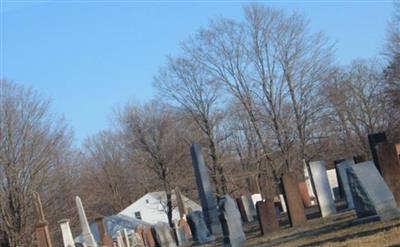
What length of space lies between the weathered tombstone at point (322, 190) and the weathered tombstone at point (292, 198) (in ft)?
3.04

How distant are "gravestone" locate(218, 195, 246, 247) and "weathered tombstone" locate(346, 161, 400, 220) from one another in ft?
13.4

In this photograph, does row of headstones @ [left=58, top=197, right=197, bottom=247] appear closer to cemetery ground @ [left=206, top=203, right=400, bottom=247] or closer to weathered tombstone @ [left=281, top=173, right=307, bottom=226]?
weathered tombstone @ [left=281, top=173, right=307, bottom=226]

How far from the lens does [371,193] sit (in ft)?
38.4

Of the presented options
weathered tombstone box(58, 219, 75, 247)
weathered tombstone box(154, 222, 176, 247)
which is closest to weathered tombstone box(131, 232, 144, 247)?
weathered tombstone box(58, 219, 75, 247)

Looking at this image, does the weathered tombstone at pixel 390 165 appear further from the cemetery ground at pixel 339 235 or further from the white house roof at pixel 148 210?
the white house roof at pixel 148 210

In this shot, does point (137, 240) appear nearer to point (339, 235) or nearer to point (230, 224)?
point (230, 224)

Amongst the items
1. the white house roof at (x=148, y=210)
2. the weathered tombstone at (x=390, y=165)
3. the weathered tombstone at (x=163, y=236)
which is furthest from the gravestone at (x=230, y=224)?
the white house roof at (x=148, y=210)

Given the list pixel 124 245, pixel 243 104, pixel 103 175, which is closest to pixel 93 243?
pixel 124 245

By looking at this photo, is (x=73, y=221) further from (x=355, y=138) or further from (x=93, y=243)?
(x=355, y=138)

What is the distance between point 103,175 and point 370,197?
62.5 m

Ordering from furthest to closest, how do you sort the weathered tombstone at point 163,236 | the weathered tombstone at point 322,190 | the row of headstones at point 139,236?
the row of headstones at point 139,236, the weathered tombstone at point 163,236, the weathered tombstone at point 322,190

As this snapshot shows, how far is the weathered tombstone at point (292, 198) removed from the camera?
55.3ft

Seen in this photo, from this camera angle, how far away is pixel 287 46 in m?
45.4

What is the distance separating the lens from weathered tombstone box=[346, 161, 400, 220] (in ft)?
38.5
